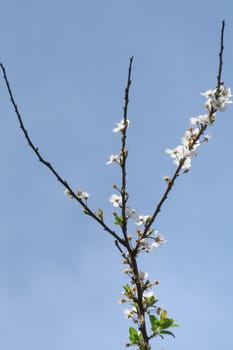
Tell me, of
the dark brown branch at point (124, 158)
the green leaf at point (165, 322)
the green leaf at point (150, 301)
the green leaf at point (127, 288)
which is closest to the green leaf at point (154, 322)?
the green leaf at point (165, 322)

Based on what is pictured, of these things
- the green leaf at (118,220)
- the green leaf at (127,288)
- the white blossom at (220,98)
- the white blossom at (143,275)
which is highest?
the white blossom at (220,98)

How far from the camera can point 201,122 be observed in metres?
5.03

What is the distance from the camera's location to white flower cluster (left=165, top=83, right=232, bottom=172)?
5.02 m

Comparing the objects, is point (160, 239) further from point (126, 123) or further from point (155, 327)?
point (126, 123)

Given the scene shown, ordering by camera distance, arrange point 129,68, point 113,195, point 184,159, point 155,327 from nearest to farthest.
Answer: point 129,68 < point 155,327 < point 184,159 < point 113,195

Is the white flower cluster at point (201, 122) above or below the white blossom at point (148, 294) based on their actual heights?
above

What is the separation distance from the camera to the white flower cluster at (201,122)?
A: 5.02m

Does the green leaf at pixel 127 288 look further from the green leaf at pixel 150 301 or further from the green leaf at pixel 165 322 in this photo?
the green leaf at pixel 165 322

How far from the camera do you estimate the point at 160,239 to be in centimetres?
515

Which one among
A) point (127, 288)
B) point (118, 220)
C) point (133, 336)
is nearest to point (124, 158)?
point (118, 220)

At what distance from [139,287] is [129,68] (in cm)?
212

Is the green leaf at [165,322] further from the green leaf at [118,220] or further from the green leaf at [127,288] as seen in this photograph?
the green leaf at [118,220]

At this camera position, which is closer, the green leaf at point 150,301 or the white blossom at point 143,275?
the green leaf at point 150,301

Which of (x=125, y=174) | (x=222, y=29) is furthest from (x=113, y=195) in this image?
(x=222, y=29)
